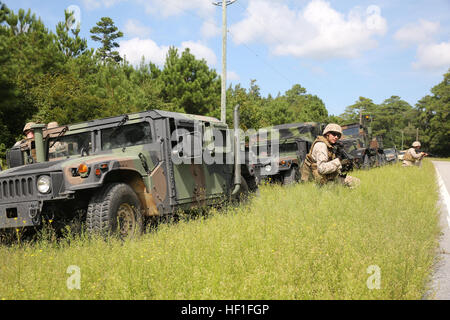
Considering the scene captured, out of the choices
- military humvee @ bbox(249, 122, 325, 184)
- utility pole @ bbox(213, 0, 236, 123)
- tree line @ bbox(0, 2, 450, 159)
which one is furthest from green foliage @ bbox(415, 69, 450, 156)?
military humvee @ bbox(249, 122, 325, 184)

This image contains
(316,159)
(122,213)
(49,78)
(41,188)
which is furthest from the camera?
(49,78)

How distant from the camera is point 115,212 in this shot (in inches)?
172

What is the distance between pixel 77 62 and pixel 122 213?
19.7 metres

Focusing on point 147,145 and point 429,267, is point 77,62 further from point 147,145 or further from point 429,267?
point 429,267

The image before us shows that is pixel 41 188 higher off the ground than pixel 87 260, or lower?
higher

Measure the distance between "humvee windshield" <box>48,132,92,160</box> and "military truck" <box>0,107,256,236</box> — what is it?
0.05 feet

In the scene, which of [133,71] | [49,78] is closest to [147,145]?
[49,78]

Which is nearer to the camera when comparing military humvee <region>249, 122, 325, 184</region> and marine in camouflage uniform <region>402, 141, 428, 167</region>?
military humvee <region>249, 122, 325, 184</region>

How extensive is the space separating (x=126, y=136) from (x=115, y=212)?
Answer: 4.88 feet

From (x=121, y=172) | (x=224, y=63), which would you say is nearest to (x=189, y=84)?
(x=224, y=63)

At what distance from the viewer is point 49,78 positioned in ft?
58.2

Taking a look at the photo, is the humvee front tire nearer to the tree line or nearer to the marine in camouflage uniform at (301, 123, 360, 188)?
the marine in camouflage uniform at (301, 123, 360, 188)

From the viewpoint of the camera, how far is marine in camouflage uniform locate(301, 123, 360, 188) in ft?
20.7

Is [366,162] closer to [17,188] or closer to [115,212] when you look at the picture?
[115,212]
